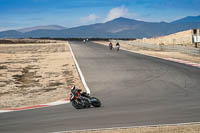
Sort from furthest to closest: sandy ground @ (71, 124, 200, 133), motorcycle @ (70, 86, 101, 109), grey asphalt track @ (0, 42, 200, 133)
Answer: motorcycle @ (70, 86, 101, 109) < grey asphalt track @ (0, 42, 200, 133) < sandy ground @ (71, 124, 200, 133)

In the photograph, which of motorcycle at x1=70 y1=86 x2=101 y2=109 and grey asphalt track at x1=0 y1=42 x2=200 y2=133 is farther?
motorcycle at x1=70 y1=86 x2=101 y2=109

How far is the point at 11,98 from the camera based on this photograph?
54.9 feet

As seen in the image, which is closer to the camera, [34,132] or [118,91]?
[34,132]

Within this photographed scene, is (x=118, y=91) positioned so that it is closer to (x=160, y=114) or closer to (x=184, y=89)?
(x=184, y=89)

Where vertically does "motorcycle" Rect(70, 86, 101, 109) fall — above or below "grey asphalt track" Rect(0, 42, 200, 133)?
above

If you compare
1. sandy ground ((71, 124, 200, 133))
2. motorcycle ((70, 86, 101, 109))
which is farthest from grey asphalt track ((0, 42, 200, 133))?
sandy ground ((71, 124, 200, 133))

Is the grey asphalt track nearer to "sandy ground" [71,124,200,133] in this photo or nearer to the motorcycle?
the motorcycle

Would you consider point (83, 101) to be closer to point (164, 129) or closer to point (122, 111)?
point (122, 111)

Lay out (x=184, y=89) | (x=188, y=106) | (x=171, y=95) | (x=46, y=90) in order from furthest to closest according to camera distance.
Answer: (x=46, y=90) < (x=184, y=89) < (x=171, y=95) < (x=188, y=106)

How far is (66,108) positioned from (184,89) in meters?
6.53

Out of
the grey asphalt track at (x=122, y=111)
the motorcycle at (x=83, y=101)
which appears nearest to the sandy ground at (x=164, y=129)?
the grey asphalt track at (x=122, y=111)

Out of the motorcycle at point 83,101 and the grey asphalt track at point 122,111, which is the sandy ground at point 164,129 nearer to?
the grey asphalt track at point 122,111

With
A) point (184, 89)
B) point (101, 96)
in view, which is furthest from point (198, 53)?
point (101, 96)

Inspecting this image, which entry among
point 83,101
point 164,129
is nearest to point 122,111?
point 83,101
